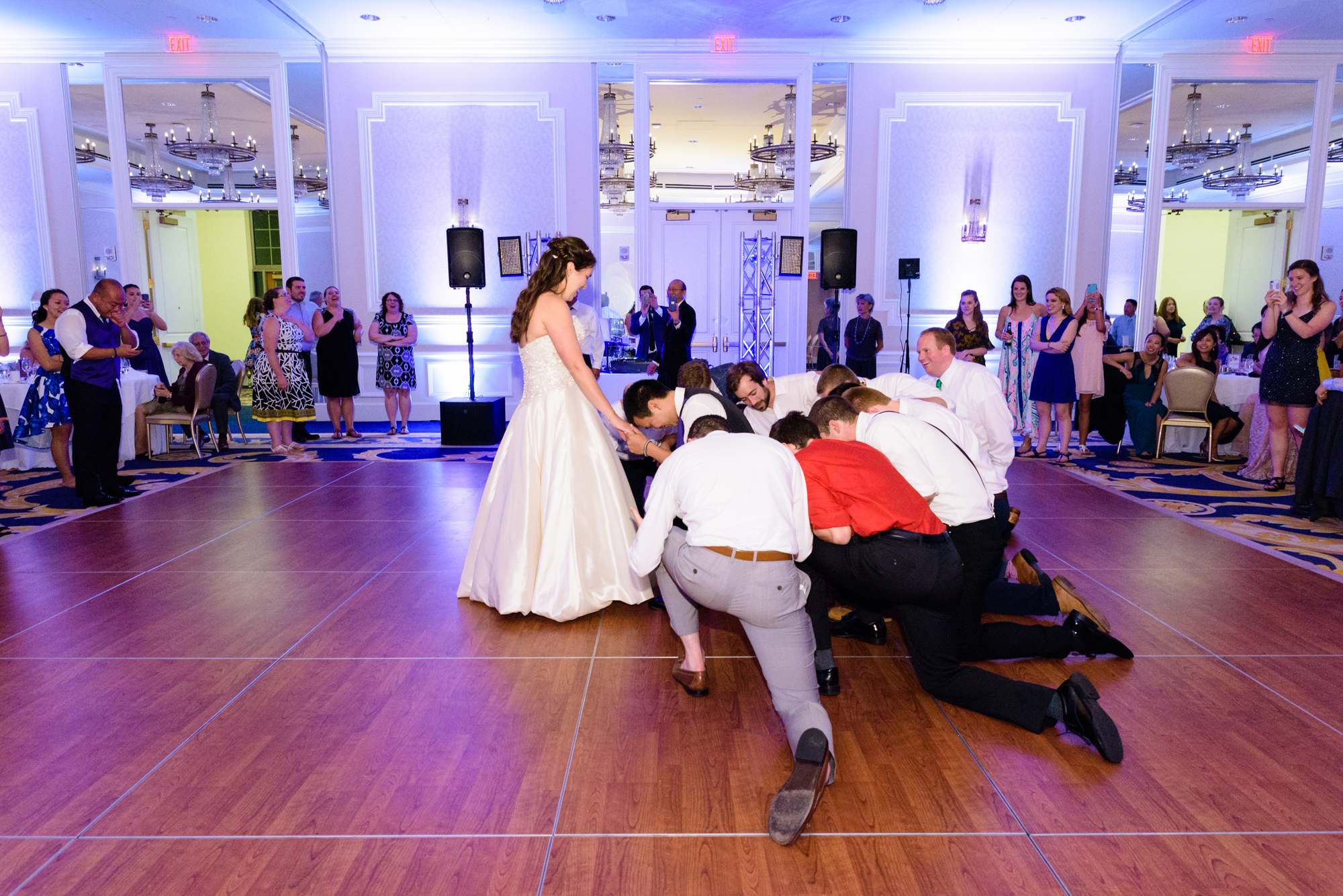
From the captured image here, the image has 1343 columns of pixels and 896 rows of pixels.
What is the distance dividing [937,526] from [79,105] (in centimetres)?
1396

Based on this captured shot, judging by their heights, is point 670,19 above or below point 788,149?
above

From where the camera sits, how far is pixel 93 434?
18.9 feet

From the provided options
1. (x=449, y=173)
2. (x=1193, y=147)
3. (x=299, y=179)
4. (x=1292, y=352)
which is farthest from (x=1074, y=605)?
(x=299, y=179)

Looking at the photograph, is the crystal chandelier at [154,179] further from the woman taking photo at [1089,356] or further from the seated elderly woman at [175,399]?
the woman taking photo at [1089,356]

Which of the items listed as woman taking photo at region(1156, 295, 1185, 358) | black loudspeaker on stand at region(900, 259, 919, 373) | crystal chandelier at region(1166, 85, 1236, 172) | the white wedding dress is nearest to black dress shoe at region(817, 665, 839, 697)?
the white wedding dress

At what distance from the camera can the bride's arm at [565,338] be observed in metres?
3.49

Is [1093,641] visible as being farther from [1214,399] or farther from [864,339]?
[864,339]

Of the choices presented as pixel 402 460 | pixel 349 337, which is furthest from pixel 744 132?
pixel 402 460

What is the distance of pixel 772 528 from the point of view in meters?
2.30

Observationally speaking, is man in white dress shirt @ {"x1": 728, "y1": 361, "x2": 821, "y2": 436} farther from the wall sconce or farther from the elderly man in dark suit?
the wall sconce

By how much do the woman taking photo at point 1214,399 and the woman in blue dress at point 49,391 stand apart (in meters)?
8.69

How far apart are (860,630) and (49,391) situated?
5.82m

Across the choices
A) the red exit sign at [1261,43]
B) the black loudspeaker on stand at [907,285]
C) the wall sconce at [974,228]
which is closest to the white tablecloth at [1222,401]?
the black loudspeaker on stand at [907,285]

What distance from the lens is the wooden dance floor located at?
6.33ft
